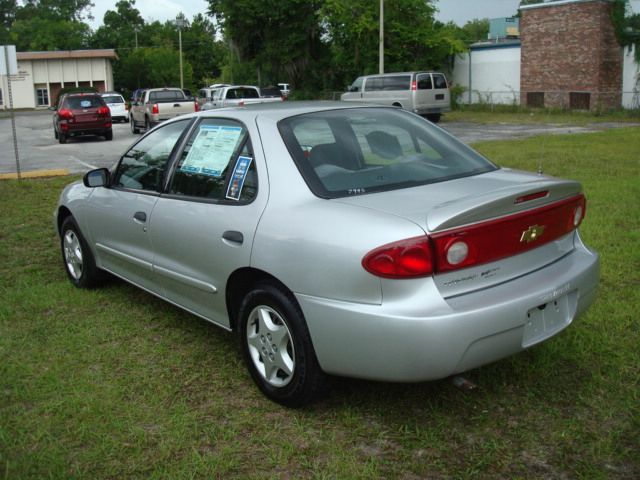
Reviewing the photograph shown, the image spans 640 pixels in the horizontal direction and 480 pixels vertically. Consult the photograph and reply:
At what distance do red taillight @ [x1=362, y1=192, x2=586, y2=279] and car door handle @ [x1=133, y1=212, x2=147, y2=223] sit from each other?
2.02 metres

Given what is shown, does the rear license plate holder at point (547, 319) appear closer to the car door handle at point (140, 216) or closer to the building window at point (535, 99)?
the car door handle at point (140, 216)

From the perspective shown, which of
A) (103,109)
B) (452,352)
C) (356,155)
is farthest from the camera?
(103,109)

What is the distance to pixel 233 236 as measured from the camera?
3.78 m

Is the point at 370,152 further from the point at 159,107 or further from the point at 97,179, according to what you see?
the point at 159,107

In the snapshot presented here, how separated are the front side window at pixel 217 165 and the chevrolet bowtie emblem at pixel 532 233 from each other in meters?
1.39

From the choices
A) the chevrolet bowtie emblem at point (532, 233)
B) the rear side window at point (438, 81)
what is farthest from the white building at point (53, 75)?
the chevrolet bowtie emblem at point (532, 233)

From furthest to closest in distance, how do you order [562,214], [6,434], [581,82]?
[581,82] < [562,214] < [6,434]

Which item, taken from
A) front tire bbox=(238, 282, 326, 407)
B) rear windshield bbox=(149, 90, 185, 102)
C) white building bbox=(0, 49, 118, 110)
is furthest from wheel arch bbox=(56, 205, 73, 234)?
white building bbox=(0, 49, 118, 110)

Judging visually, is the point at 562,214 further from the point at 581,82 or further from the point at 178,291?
the point at 581,82

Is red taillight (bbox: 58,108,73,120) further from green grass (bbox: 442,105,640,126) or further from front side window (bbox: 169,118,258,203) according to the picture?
front side window (bbox: 169,118,258,203)

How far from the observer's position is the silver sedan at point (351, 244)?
3117mm

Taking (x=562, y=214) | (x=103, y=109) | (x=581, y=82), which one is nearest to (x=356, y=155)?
(x=562, y=214)

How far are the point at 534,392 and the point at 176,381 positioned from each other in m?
1.96

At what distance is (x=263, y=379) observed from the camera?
3785 mm
